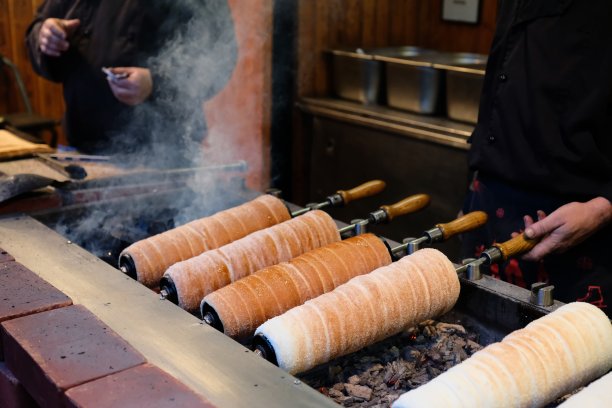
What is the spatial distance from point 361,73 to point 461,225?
2607 millimetres

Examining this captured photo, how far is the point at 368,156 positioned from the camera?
4.43 m

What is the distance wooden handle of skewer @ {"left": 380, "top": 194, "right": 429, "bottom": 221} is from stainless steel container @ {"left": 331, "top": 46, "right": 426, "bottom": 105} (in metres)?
2.21

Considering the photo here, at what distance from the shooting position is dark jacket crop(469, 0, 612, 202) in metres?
2.31

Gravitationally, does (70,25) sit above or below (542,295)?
above

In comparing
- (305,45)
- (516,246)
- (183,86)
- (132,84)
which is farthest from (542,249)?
(305,45)

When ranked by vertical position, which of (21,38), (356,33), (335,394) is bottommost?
(335,394)

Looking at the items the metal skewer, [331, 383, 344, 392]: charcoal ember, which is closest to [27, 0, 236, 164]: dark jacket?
the metal skewer

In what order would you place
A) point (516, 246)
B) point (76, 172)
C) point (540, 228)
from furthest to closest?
point (76, 172)
point (540, 228)
point (516, 246)

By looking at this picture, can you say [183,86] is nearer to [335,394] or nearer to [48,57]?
[48,57]

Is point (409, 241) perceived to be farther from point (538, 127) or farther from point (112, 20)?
point (112, 20)

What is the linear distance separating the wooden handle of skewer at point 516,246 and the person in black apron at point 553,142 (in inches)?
3.0

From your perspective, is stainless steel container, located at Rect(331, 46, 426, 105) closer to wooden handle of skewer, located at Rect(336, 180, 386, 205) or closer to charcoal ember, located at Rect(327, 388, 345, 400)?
wooden handle of skewer, located at Rect(336, 180, 386, 205)

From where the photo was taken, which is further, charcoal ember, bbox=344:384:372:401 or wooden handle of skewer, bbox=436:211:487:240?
wooden handle of skewer, bbox=436:211:487:240

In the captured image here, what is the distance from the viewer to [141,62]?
Result: 334cm
